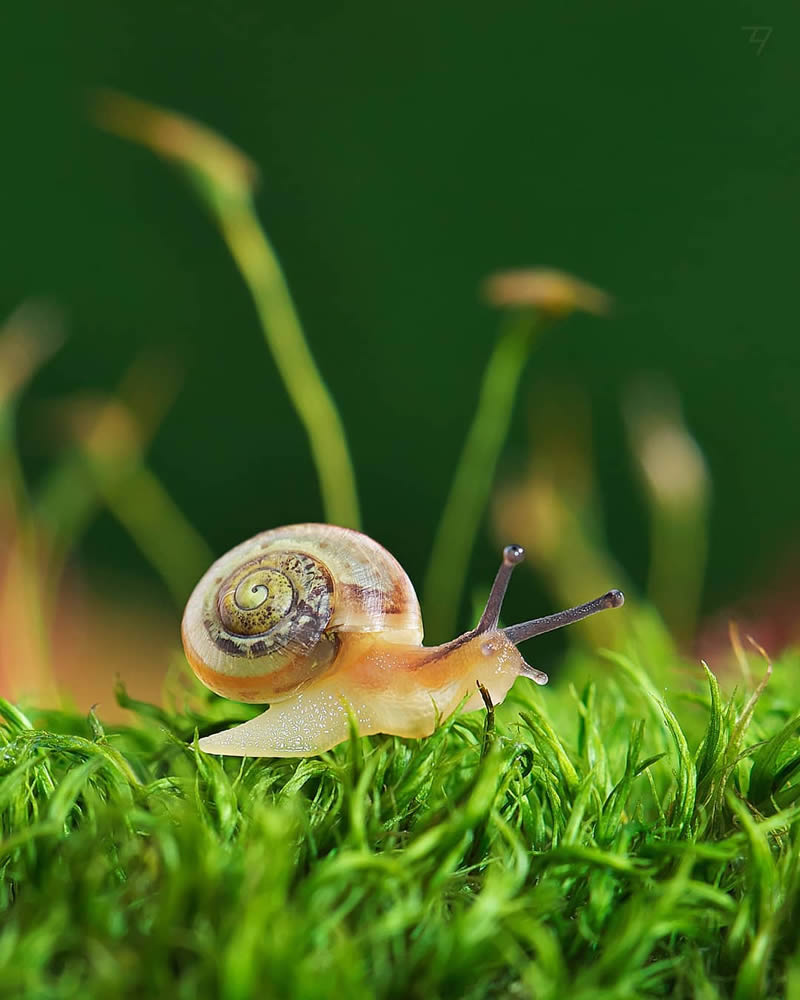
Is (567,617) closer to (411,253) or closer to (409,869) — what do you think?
(409,869)

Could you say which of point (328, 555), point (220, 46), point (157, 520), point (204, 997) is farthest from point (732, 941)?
point (220, 46)

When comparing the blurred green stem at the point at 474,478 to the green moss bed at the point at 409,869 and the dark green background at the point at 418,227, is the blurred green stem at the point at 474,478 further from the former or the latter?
the green moss bed at the point at 409,869

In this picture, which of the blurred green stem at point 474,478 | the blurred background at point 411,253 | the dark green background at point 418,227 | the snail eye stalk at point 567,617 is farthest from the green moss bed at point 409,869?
the dark green background at point 418,227

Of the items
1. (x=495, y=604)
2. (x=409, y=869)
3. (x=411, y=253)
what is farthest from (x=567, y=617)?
(x=411, y=253)

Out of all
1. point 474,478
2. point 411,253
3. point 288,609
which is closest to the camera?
point 288,609

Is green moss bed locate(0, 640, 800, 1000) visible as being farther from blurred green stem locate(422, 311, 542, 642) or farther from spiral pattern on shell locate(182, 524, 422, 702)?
blurred green stem locate(422, 311, 542, 642)

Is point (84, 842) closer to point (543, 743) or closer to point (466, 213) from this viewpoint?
point (543, 743)
